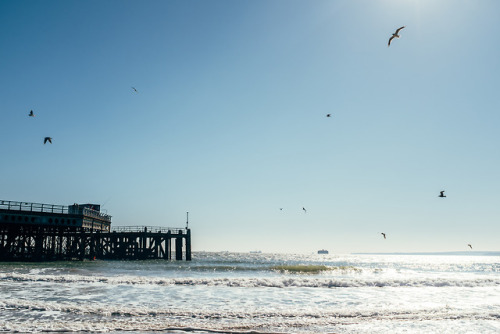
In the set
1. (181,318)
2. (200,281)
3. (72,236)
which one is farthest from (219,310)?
(72,236)

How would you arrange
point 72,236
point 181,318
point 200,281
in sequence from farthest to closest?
point 72,236 < point 200,281 < point 181,318

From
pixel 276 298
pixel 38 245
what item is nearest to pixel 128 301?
pixel 276 298

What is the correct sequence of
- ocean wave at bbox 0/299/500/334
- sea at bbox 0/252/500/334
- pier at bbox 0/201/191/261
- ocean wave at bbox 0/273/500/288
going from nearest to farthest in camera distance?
ocean wave at bbox 0/299/500/334, sea at bbox 0/252/500/334, ocean wave at bbox 0/273/500/288, pier at bbox 0/201/191/261

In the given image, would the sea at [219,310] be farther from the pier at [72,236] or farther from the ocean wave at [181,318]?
the pier at [72,236]

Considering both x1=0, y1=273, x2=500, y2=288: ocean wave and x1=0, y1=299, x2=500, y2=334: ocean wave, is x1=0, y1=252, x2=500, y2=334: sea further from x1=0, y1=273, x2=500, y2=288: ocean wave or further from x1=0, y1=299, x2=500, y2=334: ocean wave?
x1=0, y1=273, x2=500, y2=288: ocean wave

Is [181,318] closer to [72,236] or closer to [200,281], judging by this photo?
[200,281]

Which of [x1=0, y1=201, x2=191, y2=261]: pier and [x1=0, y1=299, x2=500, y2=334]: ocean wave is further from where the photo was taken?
[x1=0, y1=201, x2=191, y2=261]: pier

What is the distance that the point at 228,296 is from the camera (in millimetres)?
19938

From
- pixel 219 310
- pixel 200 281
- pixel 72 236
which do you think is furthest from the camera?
pixel 72 236

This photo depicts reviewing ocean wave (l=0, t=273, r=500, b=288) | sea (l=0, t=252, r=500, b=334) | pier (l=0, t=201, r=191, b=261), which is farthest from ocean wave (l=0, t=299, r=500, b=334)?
pier (l=0, t=201, r=191, b=261)

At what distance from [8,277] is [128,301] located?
534 inches

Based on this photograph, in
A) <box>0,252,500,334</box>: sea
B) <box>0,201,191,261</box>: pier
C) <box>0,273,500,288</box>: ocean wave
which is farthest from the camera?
<box>0,201,191,261</box>: pier

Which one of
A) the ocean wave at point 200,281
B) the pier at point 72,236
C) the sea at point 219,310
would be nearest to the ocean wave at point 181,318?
the sea at point 219,310

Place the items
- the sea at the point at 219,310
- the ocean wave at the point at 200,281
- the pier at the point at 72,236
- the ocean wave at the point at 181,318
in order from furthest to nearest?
the pier at the point at 72,236 < the ocean wave at the point at 200,281 < the sea at the point at 219,310 < the ocean wave at the point at 181,318
